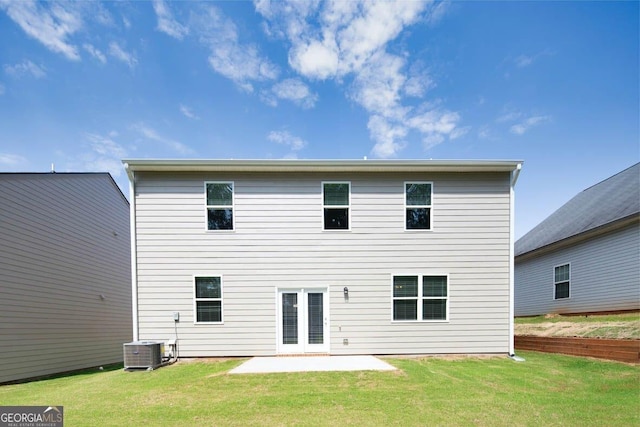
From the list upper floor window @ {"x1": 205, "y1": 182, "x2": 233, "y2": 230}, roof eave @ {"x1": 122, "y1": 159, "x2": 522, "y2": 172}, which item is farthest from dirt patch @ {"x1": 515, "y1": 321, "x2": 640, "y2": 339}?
upper floor window @ {"x1": 205, "y1": 182, "x2": 233, "y2": 230}

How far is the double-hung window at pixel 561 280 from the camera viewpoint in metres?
11.4

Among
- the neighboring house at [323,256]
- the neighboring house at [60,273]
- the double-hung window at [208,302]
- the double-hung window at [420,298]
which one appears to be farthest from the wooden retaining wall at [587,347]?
the neighboring house at [60,273]

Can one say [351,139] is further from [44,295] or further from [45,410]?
[44,295]

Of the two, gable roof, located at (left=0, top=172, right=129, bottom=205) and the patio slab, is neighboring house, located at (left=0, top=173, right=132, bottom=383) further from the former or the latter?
the patio slab

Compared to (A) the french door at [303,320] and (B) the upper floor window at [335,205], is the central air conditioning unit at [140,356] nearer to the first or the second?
(A) the french door at [303,320]

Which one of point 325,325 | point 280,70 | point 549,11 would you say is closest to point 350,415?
point 325,325

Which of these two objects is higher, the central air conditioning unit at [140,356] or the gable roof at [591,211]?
the gable roof at [591,211]

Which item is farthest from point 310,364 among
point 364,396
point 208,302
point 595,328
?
point 595,328

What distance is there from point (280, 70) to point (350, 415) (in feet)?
31.4

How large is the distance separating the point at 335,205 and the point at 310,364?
376 centimetres

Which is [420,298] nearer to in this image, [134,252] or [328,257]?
[328,257]

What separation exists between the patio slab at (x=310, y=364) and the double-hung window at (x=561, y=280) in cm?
960

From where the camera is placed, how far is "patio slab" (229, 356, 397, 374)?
5.83m

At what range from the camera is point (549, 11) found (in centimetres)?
797
